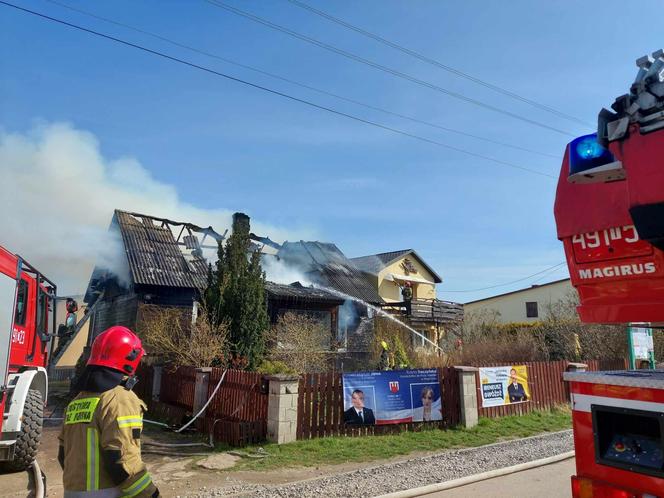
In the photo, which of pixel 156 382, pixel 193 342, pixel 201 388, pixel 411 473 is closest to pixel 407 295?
pixel 156 382

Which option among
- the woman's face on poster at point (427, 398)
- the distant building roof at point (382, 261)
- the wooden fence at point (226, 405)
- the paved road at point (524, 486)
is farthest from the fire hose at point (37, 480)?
the distant building roof at point (382, 261)

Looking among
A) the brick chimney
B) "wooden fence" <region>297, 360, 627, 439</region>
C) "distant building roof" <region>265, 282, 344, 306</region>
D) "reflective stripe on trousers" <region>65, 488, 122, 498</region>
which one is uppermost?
the brick chimney

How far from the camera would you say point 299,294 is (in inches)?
837

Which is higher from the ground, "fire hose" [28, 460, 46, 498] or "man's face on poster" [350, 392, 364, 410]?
"man's face on poster" [350, 392, 364, 410]

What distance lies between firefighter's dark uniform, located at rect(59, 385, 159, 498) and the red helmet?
0.17 metres

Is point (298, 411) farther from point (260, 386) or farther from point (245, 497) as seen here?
point (245, 497)

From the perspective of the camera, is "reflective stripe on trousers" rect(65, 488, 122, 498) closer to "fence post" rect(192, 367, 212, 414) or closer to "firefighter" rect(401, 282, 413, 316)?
"fence post" rect(192, 367, 212, 414)

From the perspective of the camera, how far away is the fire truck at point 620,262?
7.73 ft

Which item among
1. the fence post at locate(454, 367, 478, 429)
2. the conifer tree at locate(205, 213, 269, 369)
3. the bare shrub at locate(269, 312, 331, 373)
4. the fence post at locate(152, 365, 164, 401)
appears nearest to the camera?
the fence post at locate(454, 367, 478, 429)

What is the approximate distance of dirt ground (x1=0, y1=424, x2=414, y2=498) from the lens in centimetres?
609

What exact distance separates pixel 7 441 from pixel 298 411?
410cm

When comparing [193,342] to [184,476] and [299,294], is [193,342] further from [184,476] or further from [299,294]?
[299,294]

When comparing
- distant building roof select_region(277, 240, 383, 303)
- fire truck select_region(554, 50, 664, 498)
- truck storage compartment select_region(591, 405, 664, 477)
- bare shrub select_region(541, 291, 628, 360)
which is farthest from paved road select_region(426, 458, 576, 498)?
distant building roof select_region(277, 240, 383, 303)

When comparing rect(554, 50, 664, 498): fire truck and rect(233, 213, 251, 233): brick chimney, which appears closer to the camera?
rect(554, 50, 664, 498): fire truck
